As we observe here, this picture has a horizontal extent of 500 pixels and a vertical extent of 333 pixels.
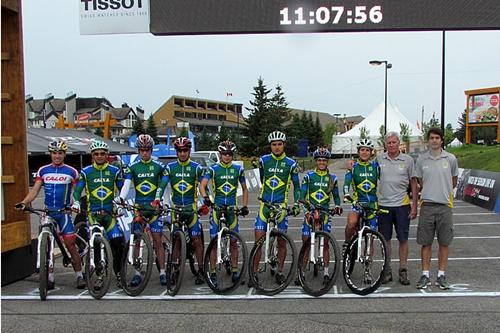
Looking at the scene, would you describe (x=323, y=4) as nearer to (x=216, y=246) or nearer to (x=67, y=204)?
(x=216, y=246)

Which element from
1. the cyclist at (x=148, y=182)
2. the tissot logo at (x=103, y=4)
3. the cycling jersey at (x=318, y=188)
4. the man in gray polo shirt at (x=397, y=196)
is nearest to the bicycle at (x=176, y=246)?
the cyclist at (x=148, y=182)

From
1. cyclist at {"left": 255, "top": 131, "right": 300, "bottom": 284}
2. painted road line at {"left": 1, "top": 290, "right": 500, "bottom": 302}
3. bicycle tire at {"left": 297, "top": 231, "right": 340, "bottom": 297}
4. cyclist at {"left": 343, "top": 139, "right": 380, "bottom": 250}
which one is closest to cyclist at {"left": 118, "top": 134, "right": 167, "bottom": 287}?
painted road line at {"left": 1, "top": 290, "right": 500, "bottom": 302}

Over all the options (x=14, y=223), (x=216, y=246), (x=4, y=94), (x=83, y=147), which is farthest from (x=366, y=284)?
(x=83, y=147)

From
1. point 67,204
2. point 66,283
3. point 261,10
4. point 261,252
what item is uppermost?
point 261,10

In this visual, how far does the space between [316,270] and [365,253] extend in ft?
2.22

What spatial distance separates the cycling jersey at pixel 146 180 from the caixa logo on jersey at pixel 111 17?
88.1 inches

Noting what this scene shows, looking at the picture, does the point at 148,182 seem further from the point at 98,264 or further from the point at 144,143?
the point at 98,264

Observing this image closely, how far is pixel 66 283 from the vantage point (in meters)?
7.23

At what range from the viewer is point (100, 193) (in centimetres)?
684

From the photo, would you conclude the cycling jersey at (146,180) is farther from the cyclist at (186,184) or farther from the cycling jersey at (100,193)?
the cycling jersey at (100,193)

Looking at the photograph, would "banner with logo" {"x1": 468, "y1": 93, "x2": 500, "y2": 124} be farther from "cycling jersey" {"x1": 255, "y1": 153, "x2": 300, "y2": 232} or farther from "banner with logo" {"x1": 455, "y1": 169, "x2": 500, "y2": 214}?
"cycling jersey" {"x1": 255, "y1": 153, "x2": 300, "y2": 232}

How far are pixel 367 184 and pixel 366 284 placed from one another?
133 cm

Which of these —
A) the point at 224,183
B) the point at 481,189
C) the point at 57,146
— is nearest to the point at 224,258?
the point at 224,183

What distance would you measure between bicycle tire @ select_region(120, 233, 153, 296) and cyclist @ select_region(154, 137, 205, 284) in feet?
1.93
